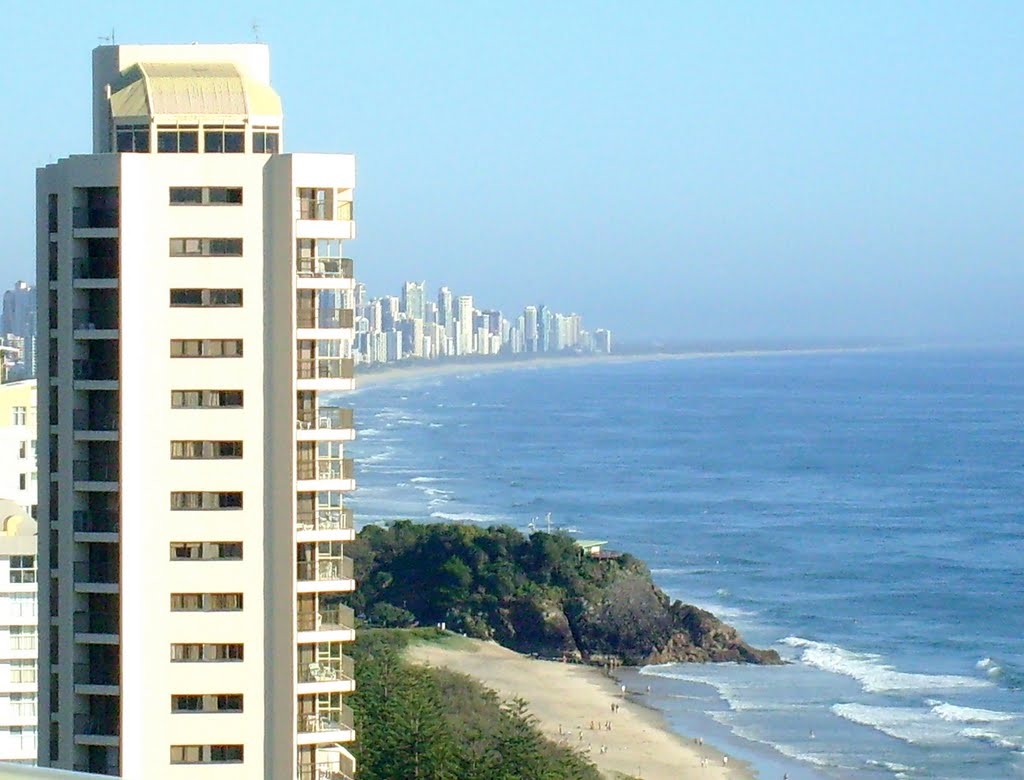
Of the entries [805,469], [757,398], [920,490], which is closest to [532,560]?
[920,490]

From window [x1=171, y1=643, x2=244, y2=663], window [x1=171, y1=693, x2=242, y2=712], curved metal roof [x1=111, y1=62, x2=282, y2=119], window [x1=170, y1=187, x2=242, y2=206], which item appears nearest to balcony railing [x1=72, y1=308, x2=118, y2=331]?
window [x1=170, y1=187, x2=242, y2=206]

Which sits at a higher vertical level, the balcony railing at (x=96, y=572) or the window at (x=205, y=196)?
the window at (x=205, y=196)

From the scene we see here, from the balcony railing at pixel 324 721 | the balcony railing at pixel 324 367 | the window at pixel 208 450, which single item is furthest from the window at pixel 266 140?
the balcony railing at pixel 324 721

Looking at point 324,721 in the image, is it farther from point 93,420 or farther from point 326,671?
point 93,420

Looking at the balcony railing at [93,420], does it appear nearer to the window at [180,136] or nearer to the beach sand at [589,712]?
the window at [180,136]

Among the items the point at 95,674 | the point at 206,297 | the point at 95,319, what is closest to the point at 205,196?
the point at 206,297

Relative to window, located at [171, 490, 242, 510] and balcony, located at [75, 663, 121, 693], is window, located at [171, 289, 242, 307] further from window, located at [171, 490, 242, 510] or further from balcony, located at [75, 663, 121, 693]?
balcony, located at [75, 663, 121, 693]
